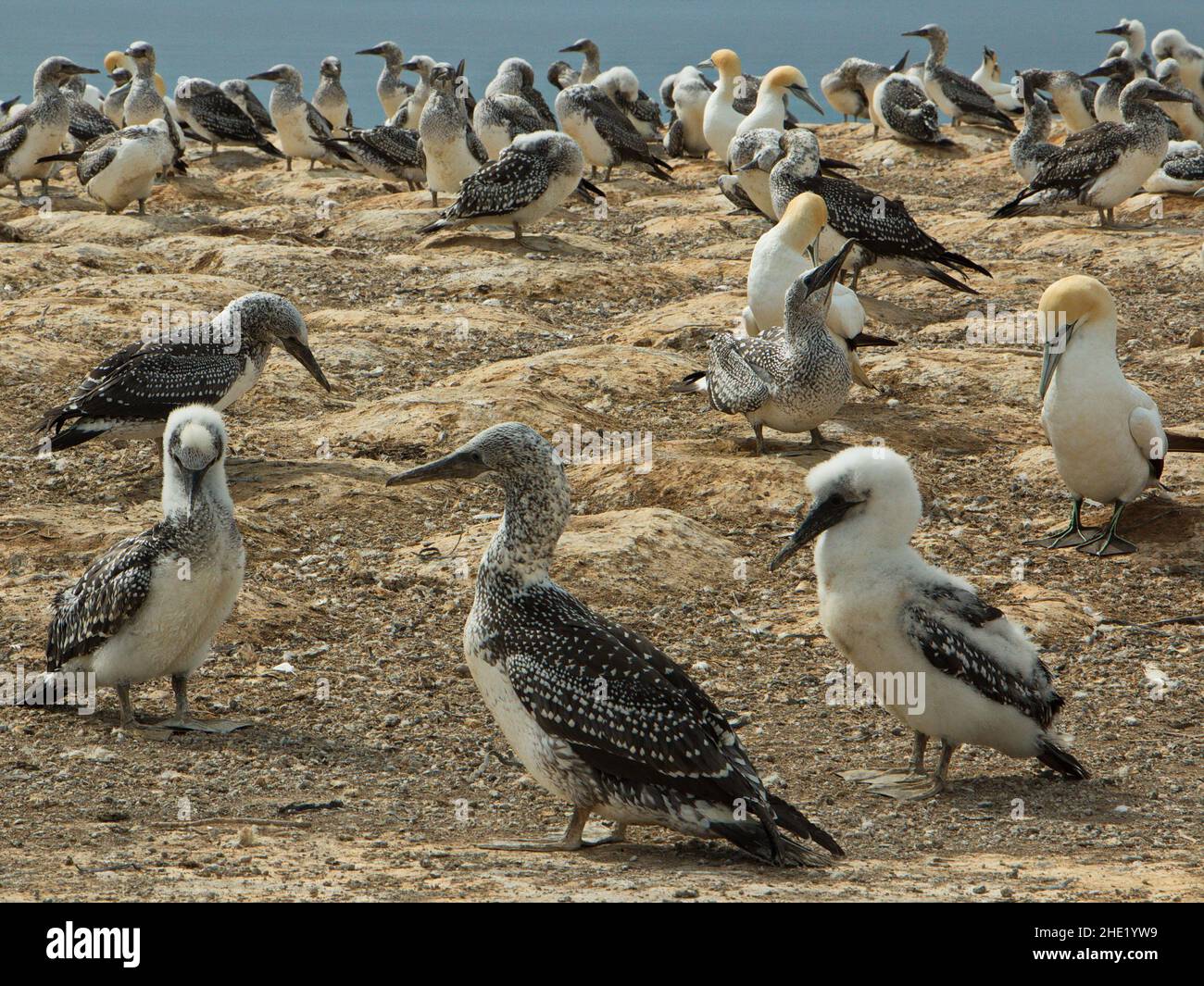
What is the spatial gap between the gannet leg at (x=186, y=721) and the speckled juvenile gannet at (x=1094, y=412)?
5.00 m

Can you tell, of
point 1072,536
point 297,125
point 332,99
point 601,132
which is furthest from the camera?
point 332,99

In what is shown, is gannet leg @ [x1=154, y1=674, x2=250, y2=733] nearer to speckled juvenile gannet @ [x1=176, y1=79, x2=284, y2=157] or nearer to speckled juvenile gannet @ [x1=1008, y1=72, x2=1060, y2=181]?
speckled juvenile gannet @ [x1=1008, y1=72, x2=1060, y2=181]

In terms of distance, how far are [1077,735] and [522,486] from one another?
2925 millimetres

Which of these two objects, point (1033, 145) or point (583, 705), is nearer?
point (583, 705)

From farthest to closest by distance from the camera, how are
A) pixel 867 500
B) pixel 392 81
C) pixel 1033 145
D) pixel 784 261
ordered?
pixel 392 81, pixel 1033 145, pixel 784 261, pixel 867 500

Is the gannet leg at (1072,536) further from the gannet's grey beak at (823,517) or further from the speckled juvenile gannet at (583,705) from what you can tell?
the speckled juvenile gannet at (583,705)

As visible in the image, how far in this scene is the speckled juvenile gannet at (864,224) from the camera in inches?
572

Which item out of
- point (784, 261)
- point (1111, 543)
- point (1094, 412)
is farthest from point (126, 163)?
point (1111, 543)

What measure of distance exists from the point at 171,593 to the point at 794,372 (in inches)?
193

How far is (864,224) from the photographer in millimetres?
14492

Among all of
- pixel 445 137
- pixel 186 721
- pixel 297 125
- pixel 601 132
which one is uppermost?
pixel 297 125

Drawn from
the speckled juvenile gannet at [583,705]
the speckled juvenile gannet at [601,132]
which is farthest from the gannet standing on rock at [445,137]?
the speckled juvenile gannet at [583,705]

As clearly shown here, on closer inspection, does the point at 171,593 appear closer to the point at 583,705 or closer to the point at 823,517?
the point at 583,705

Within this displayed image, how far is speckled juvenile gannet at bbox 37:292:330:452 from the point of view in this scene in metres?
9.64
